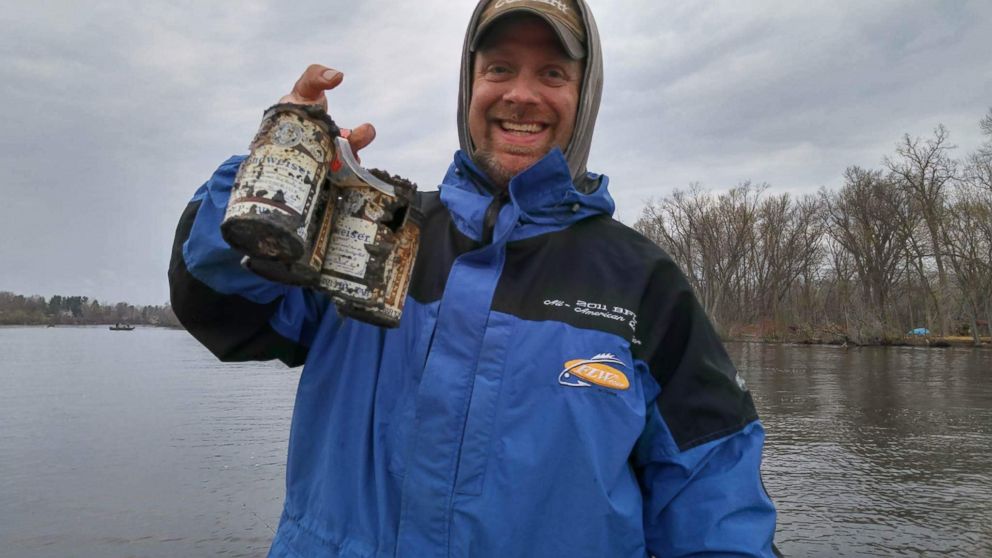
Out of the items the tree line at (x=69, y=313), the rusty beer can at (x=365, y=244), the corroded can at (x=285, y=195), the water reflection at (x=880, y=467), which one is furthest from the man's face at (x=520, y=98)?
the tree line at (x=69, y=313)

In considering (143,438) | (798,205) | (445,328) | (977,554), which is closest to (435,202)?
(445,328)

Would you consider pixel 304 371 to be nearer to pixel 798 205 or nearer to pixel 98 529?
pixel 98 529

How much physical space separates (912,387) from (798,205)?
44.0 metres

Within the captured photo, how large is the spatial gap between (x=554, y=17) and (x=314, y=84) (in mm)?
811

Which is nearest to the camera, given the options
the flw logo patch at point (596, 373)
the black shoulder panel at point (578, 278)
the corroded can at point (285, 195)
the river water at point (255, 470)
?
the corroded can at point (285, 195)

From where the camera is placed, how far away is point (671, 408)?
72.8 inches

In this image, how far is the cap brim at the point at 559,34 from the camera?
198cm

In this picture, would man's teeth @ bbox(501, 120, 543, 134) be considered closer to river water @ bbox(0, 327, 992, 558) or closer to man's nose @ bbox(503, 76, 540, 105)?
man's nose @ bbox(503, 76, 540, 105)

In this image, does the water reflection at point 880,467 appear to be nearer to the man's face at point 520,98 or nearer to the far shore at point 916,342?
the man's face at point 520,98

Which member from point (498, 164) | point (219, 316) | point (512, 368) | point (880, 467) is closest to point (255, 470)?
point (219, 316)

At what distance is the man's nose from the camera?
2020 millimetres

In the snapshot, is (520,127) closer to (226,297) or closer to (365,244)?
(365,244)

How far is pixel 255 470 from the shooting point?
8750 mm

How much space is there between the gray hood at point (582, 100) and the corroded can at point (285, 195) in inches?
29.0
